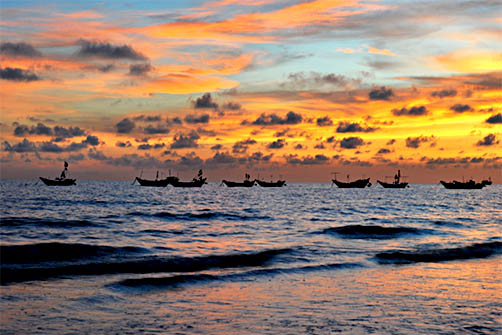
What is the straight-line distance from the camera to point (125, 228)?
1655 inches

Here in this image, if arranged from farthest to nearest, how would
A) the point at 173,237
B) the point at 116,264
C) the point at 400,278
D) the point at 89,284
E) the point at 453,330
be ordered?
the point at 173,237 < the point at 116,264 < the point at 400,278 < the point at 89,284 < the point at 453,330

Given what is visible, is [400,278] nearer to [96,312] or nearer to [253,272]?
[253,272]

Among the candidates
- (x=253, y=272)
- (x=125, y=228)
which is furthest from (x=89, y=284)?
(x=125, y=228)

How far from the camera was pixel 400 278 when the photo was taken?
2047 centimetres

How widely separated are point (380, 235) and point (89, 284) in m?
27.7

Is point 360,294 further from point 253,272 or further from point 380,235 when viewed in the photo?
point 380,235

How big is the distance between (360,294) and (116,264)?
40.5 ft

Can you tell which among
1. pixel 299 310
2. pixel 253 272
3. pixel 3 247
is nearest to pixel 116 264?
pixel 253 272

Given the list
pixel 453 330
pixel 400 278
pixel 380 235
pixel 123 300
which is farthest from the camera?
pixel 380 235

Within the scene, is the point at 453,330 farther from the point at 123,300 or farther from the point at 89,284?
the point at 89,284

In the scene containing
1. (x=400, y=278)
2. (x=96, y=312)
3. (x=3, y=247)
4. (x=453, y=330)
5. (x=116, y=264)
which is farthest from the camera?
(x=3, y=247)

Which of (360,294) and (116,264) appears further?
(116,264)

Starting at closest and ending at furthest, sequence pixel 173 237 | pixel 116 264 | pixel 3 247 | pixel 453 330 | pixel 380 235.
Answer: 1. pixel 453 330
2. pixel 116 264
3. pixel 3 247
4. pixel 173 237
5. pixel 380 235

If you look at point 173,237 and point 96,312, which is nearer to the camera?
point 96,312
